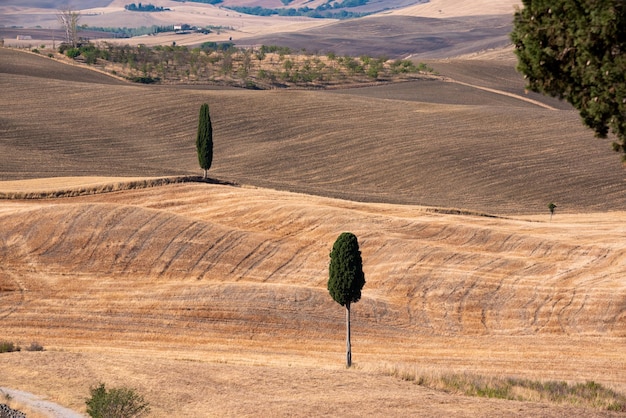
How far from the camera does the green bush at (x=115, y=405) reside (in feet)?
84.0

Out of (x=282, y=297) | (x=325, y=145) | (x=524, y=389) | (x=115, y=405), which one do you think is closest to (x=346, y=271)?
(x=524, y=389)

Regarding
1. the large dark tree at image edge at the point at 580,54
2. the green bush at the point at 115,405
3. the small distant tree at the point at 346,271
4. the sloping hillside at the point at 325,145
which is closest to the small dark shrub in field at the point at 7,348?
the green bush at the point at 115,405

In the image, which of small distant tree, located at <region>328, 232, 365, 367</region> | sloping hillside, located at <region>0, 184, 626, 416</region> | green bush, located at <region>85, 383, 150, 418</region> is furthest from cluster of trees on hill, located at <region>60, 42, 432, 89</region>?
green bush, located at <region>85, 383, 150, 418</region>

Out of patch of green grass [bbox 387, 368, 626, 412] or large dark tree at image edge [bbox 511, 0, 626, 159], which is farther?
patch of green grass [bbox 387, 368, 626, 412]

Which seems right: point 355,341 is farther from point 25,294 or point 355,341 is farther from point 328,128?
point 328,128

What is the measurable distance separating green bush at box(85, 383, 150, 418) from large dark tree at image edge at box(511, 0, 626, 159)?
1307 cm

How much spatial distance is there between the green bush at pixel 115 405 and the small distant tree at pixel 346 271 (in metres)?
12.1

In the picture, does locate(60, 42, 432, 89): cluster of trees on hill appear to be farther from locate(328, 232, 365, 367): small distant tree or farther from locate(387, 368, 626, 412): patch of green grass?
locate(387, 368, 626, 412): patch of green grass

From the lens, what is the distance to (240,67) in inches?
6161

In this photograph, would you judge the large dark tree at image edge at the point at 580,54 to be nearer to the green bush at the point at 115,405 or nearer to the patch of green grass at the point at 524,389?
the patch of green grass at the point at 524,389

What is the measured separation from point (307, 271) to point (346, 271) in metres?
15.7

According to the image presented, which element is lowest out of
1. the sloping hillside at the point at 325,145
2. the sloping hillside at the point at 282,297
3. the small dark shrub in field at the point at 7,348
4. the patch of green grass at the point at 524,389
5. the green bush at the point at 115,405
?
the sloping hillside at the point at 325,145

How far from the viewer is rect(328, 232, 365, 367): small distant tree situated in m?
37.3

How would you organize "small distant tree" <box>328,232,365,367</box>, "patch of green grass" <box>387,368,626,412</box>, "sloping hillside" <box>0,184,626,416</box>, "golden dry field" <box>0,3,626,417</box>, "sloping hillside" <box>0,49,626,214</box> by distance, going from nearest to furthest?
"patch of green grass" <box>387,368,626,412</box> → "golden dry field" <box>0,3,626,417</box> → "sloping hillside" <box>0,184,626,416</box> → "small distant tree" <box>328,232,365,367</box> → "sloping hillside" <box>0,49,626,214</box>
